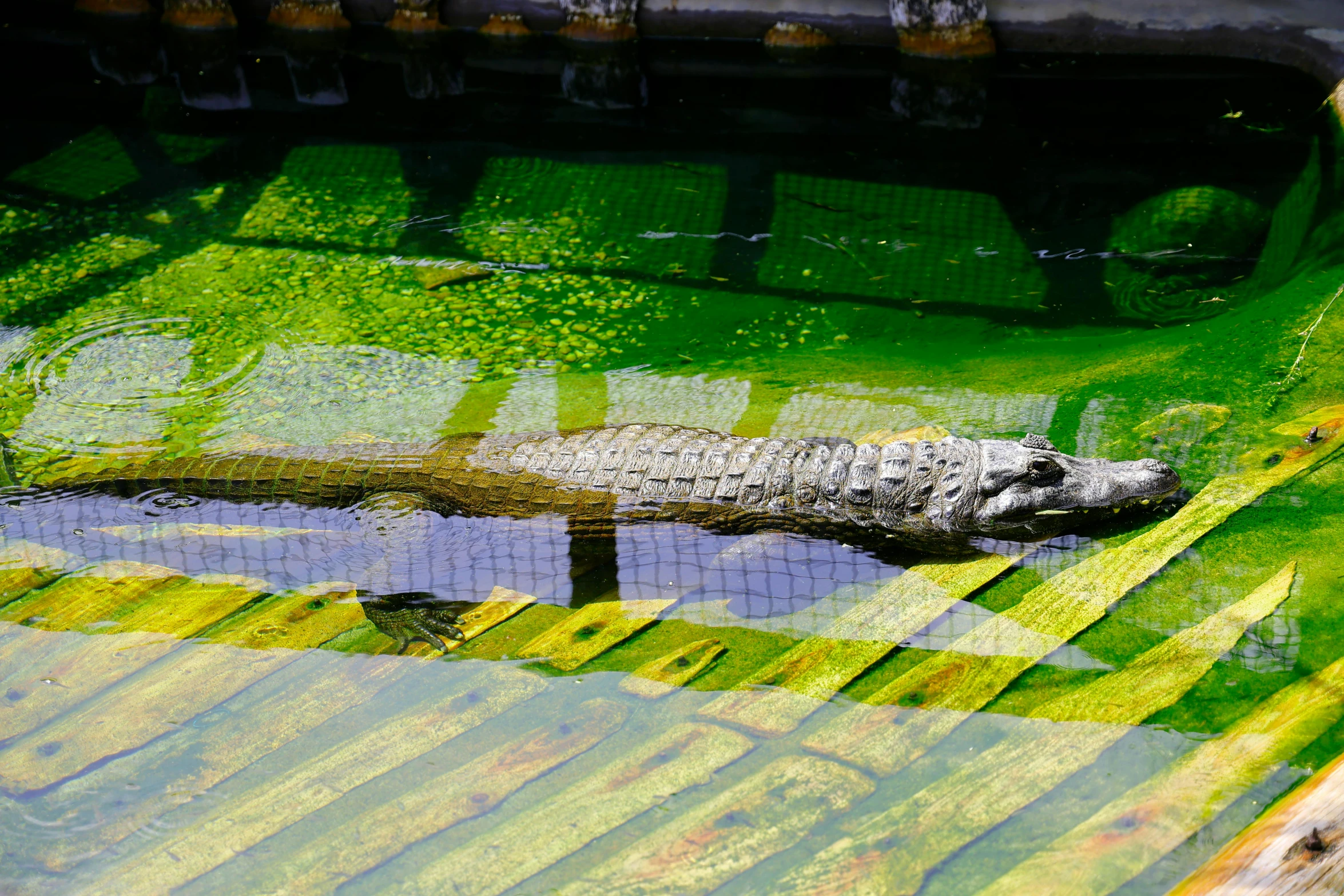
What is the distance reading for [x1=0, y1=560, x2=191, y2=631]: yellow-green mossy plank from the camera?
3.17 m

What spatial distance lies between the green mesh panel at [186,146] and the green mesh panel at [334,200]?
566mm

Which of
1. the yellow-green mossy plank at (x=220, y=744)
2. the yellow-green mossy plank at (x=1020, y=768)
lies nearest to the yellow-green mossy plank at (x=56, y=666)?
the yellow-green mossy plank at (x=220, y=744)

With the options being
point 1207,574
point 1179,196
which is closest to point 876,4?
point 1179,196

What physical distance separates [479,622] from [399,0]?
5367 mm

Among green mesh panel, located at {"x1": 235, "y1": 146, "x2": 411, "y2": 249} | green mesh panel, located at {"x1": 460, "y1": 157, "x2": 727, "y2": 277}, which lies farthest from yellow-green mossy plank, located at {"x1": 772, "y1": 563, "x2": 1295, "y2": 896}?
green mesh panel, located at {"x1": 235, "y1": 146, "x2": 411, "y2": 249}

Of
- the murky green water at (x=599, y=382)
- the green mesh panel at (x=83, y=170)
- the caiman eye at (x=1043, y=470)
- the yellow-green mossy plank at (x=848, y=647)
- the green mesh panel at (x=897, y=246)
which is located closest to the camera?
the murky green water at (x=599, y=382)

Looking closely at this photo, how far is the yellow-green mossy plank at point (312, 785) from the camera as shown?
2.39 meters

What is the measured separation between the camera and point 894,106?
6.18m

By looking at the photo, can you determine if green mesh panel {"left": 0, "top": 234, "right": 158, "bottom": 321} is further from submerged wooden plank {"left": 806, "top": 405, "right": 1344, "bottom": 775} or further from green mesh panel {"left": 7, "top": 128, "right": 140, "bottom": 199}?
submerged wooden plank {"left": 806, "top": 405, "right": 1344, "bottom": 775}

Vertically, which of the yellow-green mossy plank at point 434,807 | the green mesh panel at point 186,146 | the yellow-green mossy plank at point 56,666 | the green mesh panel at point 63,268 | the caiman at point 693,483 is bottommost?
the yellow-green mossy plank at point 434,807

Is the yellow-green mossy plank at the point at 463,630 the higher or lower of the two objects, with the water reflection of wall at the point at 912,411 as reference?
lower

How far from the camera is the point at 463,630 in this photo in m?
3.12

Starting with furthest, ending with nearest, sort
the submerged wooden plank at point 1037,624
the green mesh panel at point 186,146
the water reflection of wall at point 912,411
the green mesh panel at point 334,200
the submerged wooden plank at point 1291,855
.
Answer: the green mesh panel at point 186,146
the green mesh panel at point 334,200
the water reflection of wall at point 912,411
the submerged wooden plank at point 1037,624
the submerged wooden plank at point 1291,855

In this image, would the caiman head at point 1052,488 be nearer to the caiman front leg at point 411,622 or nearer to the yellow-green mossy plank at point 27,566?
the caiman front leg at point 411,622
